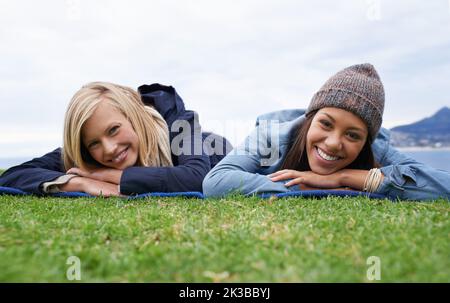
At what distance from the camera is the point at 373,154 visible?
16.2 ft

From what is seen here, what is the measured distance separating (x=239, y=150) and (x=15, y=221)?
8.68 feet

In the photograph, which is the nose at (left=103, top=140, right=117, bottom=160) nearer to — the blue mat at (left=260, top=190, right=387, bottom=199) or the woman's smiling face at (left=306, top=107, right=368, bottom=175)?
the blue mat at (left=260, top=190, right=387, bottom=199)

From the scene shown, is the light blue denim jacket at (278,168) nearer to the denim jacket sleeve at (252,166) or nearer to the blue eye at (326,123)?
the denim jacket sleeve at (252,166)

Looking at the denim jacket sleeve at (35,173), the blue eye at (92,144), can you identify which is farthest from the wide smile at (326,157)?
the denim jacket sleeve at (35,173)

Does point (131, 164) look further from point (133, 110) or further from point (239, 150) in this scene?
point (239, 150)

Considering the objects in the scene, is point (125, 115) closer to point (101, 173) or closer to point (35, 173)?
point (101, 173)

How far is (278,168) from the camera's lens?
203 inches

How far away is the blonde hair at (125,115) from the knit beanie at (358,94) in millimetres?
1927

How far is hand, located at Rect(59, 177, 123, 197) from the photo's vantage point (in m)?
4.92

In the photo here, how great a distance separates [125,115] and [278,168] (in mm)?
1869

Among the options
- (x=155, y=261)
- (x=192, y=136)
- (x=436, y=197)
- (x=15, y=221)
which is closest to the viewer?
(x=155, y=261)

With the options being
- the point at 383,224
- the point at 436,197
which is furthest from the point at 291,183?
the point at 383,224

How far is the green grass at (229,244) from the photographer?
1.91m
